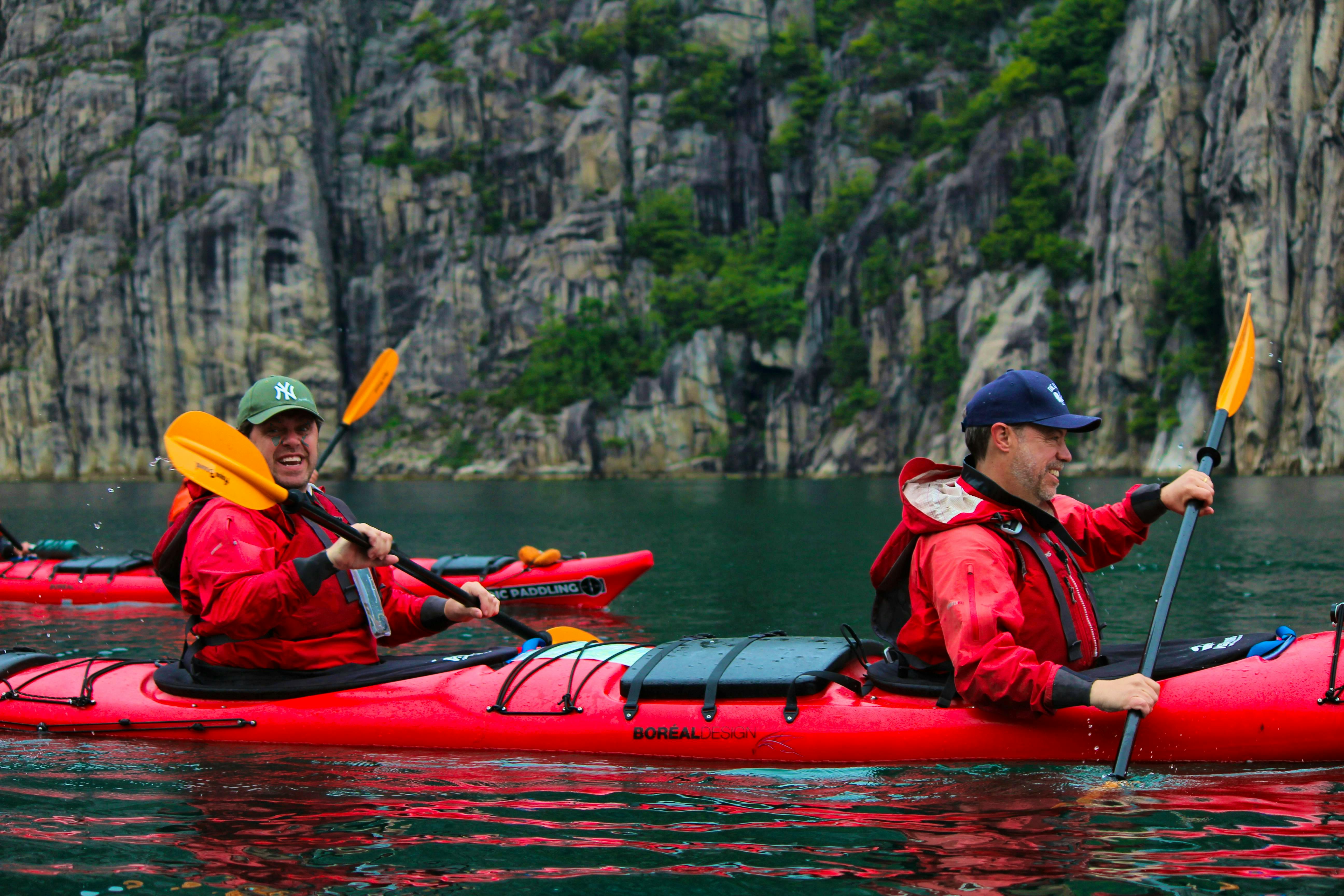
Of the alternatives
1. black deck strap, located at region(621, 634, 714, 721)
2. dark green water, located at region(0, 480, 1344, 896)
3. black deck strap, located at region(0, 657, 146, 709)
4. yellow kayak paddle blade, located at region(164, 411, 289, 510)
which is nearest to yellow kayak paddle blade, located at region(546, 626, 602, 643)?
black deck strap, located at region(621, 634, 714, 721)

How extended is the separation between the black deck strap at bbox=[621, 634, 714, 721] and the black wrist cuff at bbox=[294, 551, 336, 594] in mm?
1561

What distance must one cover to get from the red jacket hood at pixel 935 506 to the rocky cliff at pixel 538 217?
51672mm

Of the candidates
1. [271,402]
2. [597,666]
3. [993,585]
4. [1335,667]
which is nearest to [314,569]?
[271,402]

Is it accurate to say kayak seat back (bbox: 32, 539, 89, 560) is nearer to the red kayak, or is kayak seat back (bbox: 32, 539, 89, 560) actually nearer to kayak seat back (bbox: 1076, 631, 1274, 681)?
the red kayak

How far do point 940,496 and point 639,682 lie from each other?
74.4 inches

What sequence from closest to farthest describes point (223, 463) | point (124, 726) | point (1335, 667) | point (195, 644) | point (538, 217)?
point (1335, 667) → point (223, 463) → point (195, 644) → point (124, 726) → point (538, 217)

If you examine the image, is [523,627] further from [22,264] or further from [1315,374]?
[22,264]

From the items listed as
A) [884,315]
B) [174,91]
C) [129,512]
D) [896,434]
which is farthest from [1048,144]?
[174,91]

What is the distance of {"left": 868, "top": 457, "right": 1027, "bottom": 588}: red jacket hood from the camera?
4.24 m

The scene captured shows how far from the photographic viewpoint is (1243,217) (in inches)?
1639

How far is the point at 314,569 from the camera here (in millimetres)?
4719

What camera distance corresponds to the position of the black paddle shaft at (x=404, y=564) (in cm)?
480

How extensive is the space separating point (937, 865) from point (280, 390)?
3.54m

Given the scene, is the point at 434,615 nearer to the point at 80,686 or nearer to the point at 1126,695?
the point at 80,686
